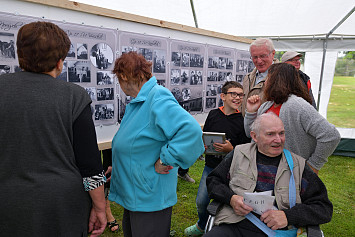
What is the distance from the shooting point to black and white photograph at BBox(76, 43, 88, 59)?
2283 millimetres

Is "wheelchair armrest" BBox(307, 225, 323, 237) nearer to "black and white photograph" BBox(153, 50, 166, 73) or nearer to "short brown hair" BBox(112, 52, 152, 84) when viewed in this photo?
"short brown hair" BBox(112, 52, 152, 84)

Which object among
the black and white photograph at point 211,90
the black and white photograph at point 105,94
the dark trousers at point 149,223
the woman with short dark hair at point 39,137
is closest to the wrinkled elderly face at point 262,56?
the black and white photograph at point 211,90

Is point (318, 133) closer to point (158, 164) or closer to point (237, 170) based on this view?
point (237, 170)

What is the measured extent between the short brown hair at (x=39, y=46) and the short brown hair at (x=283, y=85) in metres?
1.57

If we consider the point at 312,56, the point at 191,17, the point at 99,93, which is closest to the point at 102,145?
the point at 99,93

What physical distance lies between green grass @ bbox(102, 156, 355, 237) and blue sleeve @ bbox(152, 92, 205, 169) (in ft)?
6.24

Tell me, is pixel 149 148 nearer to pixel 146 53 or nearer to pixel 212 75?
pixel 146 53

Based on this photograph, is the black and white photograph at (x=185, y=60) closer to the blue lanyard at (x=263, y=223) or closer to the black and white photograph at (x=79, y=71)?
the black and white photograph at (x=79, y=71)

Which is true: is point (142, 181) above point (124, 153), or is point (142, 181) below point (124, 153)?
below

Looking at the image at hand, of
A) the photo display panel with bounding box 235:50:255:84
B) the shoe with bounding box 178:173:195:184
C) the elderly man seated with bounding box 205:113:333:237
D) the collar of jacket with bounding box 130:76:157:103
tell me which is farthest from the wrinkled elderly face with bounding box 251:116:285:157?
the shoe with bounding box 178:173:195:184

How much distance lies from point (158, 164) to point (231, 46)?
3072mm

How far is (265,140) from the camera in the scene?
6.42 feet

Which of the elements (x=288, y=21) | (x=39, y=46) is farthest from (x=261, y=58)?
(x=288, y=21)

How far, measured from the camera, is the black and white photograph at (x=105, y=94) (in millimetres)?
2512
